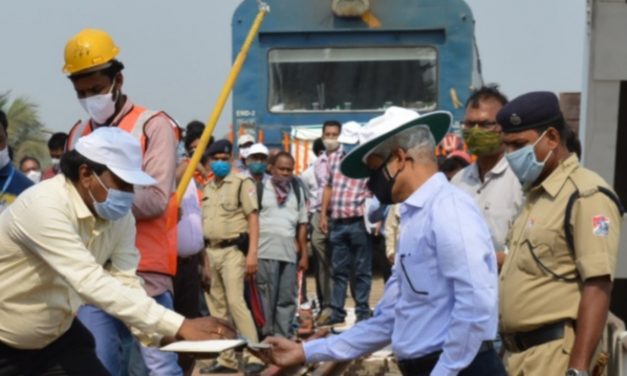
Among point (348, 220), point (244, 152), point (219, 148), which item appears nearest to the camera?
point (219, 148)

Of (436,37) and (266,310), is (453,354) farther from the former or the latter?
(436,37)

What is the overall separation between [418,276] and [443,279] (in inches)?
4.1

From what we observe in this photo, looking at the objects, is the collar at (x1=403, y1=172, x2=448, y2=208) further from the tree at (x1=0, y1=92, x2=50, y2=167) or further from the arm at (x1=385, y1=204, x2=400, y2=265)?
the tree at (x1=0, y1=92, x2=50, y2=167)

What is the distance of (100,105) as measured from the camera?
677cm

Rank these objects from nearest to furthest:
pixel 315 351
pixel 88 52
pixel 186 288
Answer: pixel 315 351, pixel 88 52, pixel 186 288

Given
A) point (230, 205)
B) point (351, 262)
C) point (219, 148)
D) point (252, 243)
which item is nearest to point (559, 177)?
point (252, 243)

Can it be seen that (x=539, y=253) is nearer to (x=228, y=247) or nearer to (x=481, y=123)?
(x=481, y=123)

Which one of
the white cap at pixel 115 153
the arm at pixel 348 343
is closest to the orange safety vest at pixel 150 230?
the white cap at pixel 115 153

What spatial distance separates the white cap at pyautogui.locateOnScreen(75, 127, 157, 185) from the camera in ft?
19.0

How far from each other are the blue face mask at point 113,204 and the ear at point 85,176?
0.09 feet

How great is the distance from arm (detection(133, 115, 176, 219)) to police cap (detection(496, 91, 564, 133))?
1.65 metres

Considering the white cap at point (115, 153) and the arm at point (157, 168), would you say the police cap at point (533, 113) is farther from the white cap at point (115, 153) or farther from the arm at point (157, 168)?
the arm at point (157, 168)

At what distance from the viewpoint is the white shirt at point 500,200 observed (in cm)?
734

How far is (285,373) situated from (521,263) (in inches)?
41.9
